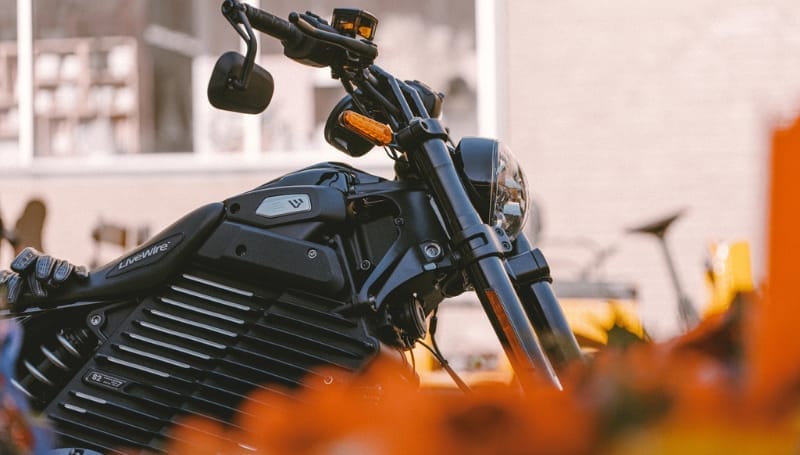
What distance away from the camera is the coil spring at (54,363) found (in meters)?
2.19

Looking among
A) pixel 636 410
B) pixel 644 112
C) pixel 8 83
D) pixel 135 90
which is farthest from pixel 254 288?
pixel 8 83

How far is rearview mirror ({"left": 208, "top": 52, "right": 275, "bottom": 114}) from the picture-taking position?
2.16 metres

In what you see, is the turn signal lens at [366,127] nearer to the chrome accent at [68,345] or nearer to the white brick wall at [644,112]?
the chrome accent at [68,345]

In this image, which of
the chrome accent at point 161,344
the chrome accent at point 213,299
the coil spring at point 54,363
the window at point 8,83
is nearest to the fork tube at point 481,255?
the chrome accent at point 213,299

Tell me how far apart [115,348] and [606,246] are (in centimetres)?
595

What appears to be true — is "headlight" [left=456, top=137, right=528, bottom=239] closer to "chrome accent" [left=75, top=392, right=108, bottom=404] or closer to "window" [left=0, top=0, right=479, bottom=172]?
"chrome accent" [left=75, top=392, right=108, bottom=404]

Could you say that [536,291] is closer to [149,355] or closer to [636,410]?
[149,355]

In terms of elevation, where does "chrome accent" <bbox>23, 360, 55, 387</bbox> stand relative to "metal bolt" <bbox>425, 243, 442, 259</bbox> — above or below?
below

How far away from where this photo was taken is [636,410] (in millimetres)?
533

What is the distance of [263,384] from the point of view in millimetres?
2148

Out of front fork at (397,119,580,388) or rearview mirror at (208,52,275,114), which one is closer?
front fork at (397,119,580,388)

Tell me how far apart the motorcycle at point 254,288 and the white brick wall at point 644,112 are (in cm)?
563

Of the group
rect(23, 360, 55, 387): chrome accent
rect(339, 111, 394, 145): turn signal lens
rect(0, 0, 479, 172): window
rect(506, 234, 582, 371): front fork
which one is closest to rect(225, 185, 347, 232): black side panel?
rect(339, 111, 394, 145): turn signal lens

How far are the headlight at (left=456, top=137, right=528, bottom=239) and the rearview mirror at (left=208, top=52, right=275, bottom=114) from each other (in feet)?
1.38
